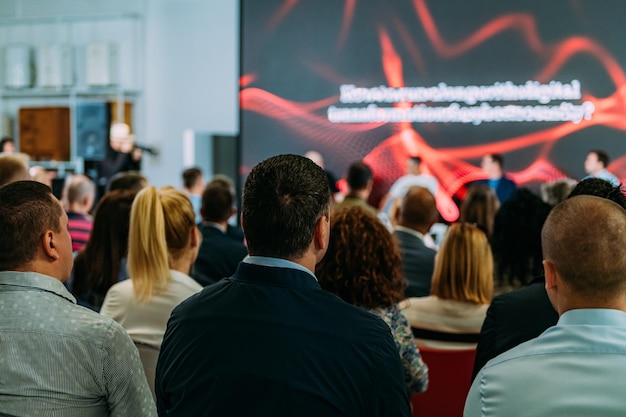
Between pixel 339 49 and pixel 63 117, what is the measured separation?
4.76 m

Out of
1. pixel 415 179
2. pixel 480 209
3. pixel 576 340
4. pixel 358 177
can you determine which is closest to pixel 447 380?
pixel 480 209

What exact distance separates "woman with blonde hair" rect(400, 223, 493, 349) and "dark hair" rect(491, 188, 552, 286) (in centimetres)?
23

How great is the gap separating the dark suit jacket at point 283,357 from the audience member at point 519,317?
78 cm

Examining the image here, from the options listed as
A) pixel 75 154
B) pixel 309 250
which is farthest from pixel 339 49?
pixel 309 250

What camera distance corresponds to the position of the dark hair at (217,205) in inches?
167

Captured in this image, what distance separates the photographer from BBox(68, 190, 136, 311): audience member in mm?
3129

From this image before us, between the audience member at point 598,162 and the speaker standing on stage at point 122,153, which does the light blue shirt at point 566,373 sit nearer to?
the audience member at point 598,162

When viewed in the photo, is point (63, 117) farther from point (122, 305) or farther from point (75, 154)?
point (122, 305)

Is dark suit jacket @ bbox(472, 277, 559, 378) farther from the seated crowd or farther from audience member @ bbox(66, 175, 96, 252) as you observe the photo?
audience member @ bbox(66, 175, 96, 252)

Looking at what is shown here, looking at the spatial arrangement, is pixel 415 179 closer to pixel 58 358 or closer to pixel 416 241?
pixel 416 241

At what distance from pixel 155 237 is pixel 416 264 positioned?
1.46m

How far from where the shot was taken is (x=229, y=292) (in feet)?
5.10

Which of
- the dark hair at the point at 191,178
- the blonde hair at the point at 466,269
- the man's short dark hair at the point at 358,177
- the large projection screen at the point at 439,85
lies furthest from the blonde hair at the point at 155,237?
the large projection screen at the point at 439,85

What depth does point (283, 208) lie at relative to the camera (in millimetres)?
1566
